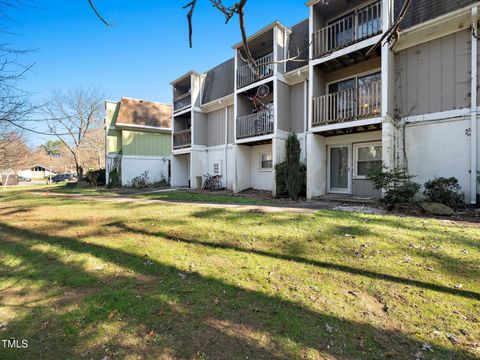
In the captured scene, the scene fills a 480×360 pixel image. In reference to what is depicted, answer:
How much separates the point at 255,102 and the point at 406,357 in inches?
510

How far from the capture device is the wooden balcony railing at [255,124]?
39.6 feet

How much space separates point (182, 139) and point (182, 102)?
2.87 m

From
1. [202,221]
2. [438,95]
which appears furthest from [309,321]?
[438,95]


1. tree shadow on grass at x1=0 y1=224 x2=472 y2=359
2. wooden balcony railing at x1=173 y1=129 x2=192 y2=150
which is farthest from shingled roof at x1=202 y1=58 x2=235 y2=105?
tree shadow on grass at x1=0 y1=224 x2=472 y2=359

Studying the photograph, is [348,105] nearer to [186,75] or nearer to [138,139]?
[186,75]

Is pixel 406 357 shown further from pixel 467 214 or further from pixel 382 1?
pixel 382 1

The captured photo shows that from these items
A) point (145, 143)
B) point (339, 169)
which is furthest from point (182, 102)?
point (339, 169)

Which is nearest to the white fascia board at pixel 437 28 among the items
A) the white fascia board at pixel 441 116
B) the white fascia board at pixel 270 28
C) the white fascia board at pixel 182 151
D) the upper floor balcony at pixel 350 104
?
the upper floor balcony at pixel 350 104

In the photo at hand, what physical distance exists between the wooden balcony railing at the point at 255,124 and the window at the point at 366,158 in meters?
4.03

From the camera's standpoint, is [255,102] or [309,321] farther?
[255,102]

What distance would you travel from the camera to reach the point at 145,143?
21.8m

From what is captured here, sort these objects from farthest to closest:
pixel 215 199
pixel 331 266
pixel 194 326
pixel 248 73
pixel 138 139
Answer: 1. pixel 138 139
2. pixel 248 73
3. pixel 215 199
4. pixel 331 266
5. pixel 194 326

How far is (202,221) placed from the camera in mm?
5957

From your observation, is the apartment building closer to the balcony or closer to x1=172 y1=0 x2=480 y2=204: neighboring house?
x1=172 y1=0 x2=480 y2=204: neighboring house
